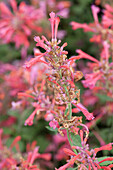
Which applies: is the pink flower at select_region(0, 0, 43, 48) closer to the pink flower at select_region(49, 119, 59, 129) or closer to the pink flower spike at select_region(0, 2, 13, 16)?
the pink flower spike at select_region(0, 2, 13, 16)

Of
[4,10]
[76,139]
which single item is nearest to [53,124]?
[76,139]

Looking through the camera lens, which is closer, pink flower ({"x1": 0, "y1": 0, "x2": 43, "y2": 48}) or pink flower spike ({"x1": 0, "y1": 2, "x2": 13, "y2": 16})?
pink flower ({"x1": 0, "y1": 0, "x2": 43, "y2": 48})

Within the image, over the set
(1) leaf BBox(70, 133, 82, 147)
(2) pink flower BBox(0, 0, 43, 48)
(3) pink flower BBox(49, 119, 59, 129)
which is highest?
(2) pink flower BBox(0, 0, 43, 48)

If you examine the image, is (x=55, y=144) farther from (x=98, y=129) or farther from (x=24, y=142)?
(x=98, y=129)

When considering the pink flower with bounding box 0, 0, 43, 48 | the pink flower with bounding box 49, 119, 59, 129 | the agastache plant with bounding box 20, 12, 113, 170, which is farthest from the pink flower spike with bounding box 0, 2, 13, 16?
the pink flower with bounding box 49, 119, 59, 129

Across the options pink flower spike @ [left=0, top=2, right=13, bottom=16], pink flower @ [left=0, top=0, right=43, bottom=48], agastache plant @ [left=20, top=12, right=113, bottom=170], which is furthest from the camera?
pink flower spike @ [left=0, top=2, right=13, bottom=16]

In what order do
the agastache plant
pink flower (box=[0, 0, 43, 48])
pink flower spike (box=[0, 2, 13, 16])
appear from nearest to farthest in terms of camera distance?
the agastache plant, pink flower (box=[0, 0, 43, 48]), pink flower spike (box=[0, 2, 13, 16])

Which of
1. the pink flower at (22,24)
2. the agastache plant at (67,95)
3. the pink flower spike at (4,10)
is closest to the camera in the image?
the agastache plant at (67,95)

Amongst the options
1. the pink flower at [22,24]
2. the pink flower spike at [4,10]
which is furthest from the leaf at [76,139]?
the pink flower spike at [4,10]

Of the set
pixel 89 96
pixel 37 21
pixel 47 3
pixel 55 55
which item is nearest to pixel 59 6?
pixel 47 3

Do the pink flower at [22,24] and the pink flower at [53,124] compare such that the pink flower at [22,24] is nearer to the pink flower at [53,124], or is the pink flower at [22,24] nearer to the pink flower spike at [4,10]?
the pink flower spike at [4,10]

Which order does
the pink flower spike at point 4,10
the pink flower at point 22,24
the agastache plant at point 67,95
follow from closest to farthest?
the agastache plant at point 67,95
the pink flower at point 22,24
the pink flower spike at point 4,10
